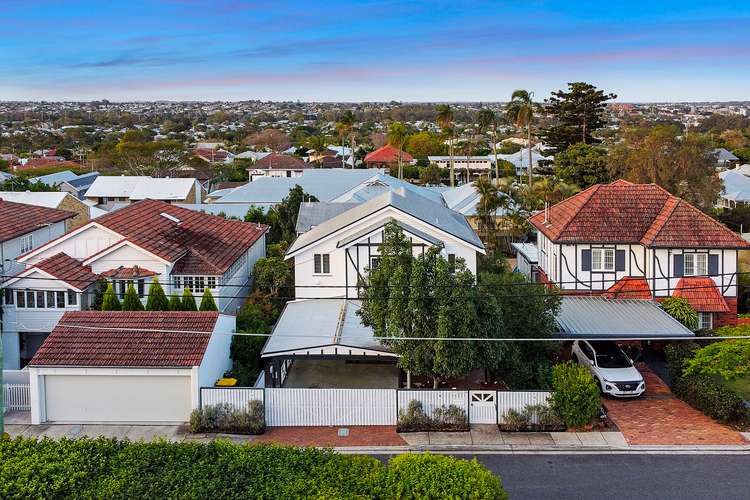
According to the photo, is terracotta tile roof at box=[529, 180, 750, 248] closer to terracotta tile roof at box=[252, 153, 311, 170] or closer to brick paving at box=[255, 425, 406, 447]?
brick paving at box=[255, 425, 406, 447]

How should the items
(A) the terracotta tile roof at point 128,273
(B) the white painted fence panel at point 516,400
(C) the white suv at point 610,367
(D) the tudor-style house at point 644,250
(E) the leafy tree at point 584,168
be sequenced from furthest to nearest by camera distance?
(E) the leafy tree at point 584,168, (D) the tudor-style house at point 644,250, (A) the terracotta tile roof at point 128,273, (C) the white suv at point 610,367, (B) the white painted fence panel at point 516,400

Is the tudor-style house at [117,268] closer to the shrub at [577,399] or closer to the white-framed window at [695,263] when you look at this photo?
the shrub at [577,399]

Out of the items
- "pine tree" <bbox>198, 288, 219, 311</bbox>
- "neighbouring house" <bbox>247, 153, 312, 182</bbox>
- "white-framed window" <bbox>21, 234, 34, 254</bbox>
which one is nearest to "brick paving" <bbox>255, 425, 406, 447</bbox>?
"pine tree" <bbox>198, 288, 219, 311</bbox>

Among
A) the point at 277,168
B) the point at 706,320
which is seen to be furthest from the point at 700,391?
the point at 277,168

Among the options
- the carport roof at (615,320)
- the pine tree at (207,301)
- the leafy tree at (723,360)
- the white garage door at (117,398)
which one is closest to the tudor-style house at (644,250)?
the carport roof at (615,320)

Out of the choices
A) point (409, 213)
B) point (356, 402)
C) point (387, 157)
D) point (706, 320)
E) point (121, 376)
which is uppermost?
point (387, 157)

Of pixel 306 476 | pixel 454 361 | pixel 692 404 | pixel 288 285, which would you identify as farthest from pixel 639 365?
pixel 306 476

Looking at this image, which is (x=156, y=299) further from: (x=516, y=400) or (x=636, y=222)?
(x=636, y=222)

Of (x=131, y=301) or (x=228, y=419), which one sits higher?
(x=131, y=301)
